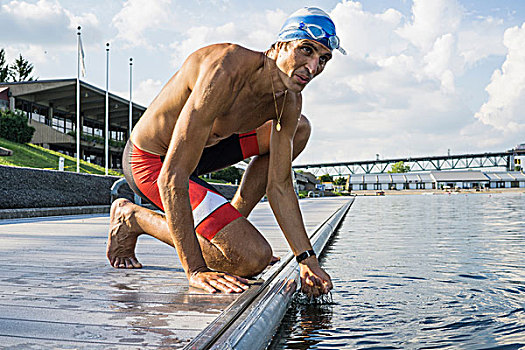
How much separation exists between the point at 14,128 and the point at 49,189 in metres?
15.8

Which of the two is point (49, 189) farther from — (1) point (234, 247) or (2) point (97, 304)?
(2) point (97, 304)

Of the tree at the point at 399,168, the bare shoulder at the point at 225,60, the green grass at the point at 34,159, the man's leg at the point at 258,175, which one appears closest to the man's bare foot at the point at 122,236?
the man's leg at the point at 258,175

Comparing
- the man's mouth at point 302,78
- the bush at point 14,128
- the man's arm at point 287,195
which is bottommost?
the man's arm at point 287,195

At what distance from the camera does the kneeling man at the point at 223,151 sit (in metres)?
2.60

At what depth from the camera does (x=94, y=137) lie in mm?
38312

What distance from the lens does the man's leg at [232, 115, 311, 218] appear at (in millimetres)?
3627

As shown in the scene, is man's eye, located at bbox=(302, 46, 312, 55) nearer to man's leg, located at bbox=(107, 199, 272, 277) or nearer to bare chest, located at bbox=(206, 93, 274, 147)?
bare chest, located at bbox=(206, 93, 274, 147)

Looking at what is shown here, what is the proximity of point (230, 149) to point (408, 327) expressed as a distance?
5.78ft

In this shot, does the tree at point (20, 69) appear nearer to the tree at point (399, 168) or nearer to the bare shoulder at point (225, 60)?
the bare shoulder at point (225, 60)

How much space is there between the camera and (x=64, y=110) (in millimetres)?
41156

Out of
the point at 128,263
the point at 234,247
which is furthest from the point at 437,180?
the point at 234,247

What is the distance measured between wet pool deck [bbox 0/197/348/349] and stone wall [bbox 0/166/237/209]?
321 inches

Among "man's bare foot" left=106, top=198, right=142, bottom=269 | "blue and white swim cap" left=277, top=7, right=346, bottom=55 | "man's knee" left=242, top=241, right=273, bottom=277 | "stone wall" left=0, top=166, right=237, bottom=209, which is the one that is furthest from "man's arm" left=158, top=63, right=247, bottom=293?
"stone wall" left=0, top=166, right=237, bottom=209

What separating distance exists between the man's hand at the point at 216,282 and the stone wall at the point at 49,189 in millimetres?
9887
